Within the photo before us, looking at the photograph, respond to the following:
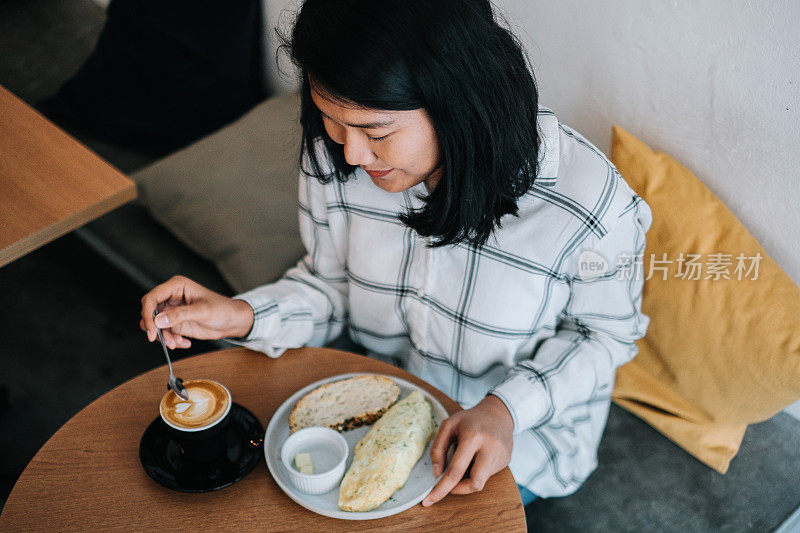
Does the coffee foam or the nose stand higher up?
the nose

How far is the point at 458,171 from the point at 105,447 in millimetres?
650

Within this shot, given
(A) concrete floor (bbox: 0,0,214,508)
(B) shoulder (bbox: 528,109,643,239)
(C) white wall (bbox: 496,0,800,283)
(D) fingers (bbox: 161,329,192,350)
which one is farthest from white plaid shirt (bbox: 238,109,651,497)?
(A) concrete floor (bbox: 0,0,214,508)

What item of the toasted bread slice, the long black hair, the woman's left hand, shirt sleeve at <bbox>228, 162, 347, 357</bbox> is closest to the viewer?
the long black hair

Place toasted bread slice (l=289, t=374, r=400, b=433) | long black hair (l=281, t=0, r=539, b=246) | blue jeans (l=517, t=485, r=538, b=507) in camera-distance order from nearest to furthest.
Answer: long black hair (l=281, t=0, r=539, b=246)
toasted bread slice (l=289, t=374, r=400, b=433)
blue jeans (l=517, t=485, r=538, b=507)

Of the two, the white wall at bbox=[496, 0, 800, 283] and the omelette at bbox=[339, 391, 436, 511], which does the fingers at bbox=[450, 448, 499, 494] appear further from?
the white wall at bbox=[496, 0, 800, 283]

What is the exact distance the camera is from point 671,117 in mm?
1379

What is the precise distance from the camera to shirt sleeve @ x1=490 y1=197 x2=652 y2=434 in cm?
106

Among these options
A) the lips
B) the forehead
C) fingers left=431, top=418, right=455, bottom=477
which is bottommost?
fingers left=431, top=418, right=455, bottom=477

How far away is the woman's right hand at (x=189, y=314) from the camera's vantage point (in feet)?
3.41

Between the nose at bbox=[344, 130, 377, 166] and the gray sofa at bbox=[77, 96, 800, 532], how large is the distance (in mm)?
702

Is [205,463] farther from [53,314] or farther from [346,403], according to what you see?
[53,314]

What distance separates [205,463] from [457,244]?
20.0 inches

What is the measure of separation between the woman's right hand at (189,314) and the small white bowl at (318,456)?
24 centimetres

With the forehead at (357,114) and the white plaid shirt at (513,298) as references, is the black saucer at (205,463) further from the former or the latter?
the forehead at (357,114)
